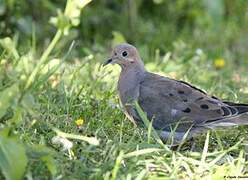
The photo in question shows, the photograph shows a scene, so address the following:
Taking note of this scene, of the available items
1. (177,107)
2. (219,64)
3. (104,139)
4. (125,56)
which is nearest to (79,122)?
(104,139)

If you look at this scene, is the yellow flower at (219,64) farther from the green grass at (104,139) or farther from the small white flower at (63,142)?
the small white flower at (63,142)

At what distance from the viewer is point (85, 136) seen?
158 inches

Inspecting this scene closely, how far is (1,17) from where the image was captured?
24.6 ft

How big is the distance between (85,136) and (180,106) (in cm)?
91

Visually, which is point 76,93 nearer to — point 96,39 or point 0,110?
point 0,110

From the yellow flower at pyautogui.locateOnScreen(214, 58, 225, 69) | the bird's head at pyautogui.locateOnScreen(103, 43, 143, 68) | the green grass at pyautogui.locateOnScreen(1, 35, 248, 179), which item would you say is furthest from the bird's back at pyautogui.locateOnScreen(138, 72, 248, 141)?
the yellow flower at pyautogui.locateOnScreen(214, 58, 225, 69)

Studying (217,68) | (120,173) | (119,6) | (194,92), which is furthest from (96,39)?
(120,173)

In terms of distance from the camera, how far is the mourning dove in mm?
4617

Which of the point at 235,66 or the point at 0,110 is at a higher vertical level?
the point at 0,110

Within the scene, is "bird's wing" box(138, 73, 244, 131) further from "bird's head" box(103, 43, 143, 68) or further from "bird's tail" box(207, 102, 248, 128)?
"bird's head" box(103, 43, 143, 68)

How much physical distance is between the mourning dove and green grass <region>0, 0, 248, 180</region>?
0.34ft

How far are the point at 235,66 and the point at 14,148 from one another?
4.31m

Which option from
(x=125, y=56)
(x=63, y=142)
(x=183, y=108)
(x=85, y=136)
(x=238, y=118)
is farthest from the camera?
(x=125, y=56)

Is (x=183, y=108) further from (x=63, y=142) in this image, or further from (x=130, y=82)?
(x=63, y=142)
